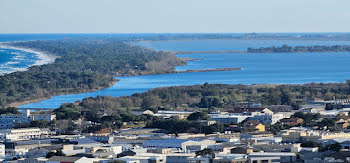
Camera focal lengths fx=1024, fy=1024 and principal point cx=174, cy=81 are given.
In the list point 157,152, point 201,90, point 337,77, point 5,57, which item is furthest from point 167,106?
point 5,57

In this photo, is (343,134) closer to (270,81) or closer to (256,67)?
(270,81)

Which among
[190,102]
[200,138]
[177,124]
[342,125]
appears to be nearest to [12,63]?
[190,102]

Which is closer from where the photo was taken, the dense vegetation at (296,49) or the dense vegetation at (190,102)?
the dense vegetation at (190,102)

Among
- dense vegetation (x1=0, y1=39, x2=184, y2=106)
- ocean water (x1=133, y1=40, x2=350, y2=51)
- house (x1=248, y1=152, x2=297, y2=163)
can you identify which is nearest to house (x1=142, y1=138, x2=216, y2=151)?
house (x1=248, y1=152, x2=297, y2=163)

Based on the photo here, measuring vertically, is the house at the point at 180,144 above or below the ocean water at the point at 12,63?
above

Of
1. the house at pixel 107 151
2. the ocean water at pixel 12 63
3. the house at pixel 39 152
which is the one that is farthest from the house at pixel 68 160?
the ocean water at pixel 12 63

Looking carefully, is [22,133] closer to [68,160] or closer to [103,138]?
[103,138]

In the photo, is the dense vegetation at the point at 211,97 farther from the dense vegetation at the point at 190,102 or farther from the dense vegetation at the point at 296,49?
the dense vegetation at the point at 296,49

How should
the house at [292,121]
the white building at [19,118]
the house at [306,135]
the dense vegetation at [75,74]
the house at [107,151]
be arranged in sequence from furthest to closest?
the dense vegetation at [75,74]
the white building at [19,118]
the house at [292,121]
the house at [306,135]
the house at [107,151]
